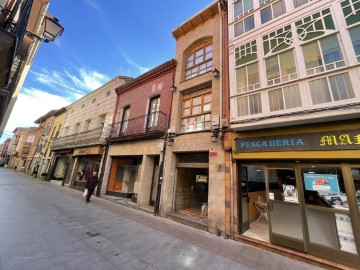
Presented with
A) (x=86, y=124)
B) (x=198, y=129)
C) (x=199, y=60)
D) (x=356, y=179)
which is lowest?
(x=356, y=179)

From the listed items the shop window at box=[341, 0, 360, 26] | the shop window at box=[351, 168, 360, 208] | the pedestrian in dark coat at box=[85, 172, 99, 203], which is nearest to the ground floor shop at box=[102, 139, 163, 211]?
the pedestrian in dark coat at box=[85, 172, 99, 203]

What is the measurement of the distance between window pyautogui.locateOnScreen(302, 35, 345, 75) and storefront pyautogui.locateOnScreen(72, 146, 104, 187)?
13.7 metres

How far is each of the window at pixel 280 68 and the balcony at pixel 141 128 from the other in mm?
5028

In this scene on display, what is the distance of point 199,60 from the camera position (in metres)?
8.85

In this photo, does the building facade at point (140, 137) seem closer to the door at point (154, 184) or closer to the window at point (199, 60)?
the door at point (154, 184)

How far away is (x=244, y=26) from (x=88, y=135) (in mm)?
13602

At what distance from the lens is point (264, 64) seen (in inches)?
226

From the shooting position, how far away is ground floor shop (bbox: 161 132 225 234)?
5961 mm

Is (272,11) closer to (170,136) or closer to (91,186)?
(170,136)

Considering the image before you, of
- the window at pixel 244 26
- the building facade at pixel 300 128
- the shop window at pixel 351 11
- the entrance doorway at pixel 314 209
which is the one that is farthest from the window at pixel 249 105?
the window at pixel 244 26

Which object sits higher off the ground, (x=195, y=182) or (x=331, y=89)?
(x=331, y=89)

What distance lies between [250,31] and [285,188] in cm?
579

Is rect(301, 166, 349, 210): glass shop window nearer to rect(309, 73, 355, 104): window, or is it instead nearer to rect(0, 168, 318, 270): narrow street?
rect(0, 168, 318, 270): narrow street

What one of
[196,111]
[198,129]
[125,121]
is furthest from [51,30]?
[125,121]
